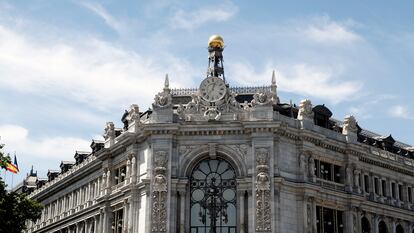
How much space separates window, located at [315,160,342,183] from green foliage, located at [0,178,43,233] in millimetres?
26511

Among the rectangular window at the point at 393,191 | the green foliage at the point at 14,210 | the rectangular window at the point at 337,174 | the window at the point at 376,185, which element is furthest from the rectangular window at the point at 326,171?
the green foliage at the point at 14,210

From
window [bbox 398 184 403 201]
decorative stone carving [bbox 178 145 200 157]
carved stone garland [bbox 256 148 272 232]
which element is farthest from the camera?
window [bbox 398 184 403 201]

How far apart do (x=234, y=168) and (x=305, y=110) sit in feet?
31.1

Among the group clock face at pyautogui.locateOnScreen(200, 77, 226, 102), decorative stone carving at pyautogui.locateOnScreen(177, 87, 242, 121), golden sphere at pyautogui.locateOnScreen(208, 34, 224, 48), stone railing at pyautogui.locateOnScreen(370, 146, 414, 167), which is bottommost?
stone railing at pyautogui.locateOnScreen(370, 146, 414, 167)

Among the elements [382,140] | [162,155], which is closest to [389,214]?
[382,140]

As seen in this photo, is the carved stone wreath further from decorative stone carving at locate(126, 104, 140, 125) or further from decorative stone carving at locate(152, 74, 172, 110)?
decorative stone carving at locate(126, 104, 140, 125)

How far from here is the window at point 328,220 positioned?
65438 mm

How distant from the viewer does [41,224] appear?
95562mm

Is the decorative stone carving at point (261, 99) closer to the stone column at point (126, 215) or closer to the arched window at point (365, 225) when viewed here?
the stone column at point (126, 215)

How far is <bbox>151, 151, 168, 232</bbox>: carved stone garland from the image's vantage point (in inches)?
2387

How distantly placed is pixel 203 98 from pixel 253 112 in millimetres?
4635

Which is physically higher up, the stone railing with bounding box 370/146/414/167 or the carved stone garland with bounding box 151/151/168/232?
the stone railing with bounding box 370/146/414/167

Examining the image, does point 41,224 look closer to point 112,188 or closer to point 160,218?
point 112,188

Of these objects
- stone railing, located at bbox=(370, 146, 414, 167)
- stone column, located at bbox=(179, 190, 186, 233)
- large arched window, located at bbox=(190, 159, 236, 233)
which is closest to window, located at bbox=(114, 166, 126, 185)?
large arched window, located at bbox=(190, 159, 236, 233)
